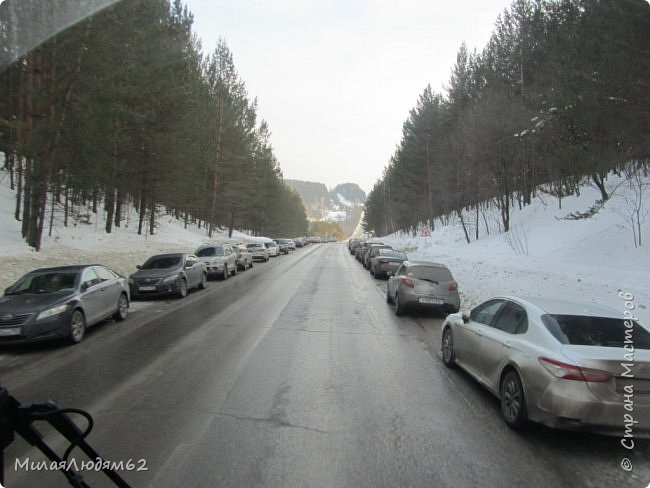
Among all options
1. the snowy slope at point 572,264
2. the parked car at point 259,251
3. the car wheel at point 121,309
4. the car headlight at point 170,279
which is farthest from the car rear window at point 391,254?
the car wheel at point 121,309

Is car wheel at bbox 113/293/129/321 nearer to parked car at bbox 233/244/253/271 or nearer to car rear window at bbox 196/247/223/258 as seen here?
car rear window at bbox 196/247/223/258

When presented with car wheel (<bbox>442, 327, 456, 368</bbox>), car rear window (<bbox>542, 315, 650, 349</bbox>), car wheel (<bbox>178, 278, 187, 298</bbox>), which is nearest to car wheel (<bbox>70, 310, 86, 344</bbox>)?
car wheel (<bbox>178, 278, 187, 298</bbox>)

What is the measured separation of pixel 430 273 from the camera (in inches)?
468

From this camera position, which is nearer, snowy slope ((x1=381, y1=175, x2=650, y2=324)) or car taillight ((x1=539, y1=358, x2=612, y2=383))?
car taillight ((x1=539, y1=358, x2=612, y2=383))

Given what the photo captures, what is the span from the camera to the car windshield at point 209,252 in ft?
68.6

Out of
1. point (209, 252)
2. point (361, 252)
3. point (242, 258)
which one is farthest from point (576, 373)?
point (361, 252)

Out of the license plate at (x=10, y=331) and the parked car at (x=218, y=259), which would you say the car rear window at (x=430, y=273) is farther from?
the parked car at (x=218, y=259)

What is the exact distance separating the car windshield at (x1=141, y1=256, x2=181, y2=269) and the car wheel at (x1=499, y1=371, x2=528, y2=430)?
11953 millimetres

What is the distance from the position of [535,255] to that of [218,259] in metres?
14.0

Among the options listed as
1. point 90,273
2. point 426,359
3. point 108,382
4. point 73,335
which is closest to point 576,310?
point 426,359

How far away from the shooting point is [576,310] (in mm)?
5094

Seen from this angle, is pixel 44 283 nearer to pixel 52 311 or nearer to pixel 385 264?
pixel 52 311

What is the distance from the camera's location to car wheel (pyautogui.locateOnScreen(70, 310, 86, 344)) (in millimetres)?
7992

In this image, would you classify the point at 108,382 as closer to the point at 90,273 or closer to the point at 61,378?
the point at 61,378
